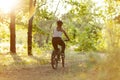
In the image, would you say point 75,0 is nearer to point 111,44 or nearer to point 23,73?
point 23,73

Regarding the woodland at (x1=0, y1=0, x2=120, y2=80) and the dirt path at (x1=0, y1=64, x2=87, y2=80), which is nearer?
the woodland at (x1=0, y1=0, x2=120, y2=80)

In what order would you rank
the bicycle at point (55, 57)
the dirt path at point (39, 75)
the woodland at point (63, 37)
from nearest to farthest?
the woodland at point (63, 37) < the dirt path at point (39, 75) < the bicycle at point (55, 57)

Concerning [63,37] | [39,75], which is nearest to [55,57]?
[39,75]

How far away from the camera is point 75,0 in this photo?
3459cm

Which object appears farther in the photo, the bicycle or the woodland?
the bicycle

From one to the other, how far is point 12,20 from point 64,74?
1585 centimetres

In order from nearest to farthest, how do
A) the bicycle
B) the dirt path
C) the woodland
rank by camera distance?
the woodland → the dirt path → the bicycle

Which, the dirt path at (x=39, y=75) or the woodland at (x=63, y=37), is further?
the dirt path at (x=39, y=75)

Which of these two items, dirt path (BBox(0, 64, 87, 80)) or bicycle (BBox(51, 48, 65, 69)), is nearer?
dirt path (BBox(0, 64, 87, 80))

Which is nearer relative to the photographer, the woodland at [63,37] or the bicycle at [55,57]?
the woodland at [63,37]

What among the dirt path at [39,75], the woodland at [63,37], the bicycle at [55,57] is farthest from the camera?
the bicycle at [55,57]

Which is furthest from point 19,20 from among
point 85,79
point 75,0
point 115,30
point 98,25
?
point 115,30

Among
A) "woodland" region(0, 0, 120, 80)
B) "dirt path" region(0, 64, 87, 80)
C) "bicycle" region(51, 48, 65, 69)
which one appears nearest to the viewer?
"woodland" region(0, 0, 120, 80)

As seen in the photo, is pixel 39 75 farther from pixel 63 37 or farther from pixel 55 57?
pixel 63 37
